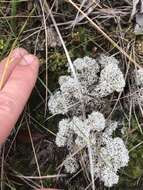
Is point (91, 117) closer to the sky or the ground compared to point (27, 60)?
closer to the ground

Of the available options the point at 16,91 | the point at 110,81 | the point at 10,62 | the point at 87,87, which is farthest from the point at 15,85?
the point at 110,81

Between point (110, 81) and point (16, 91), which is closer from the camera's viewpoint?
point (16, 91)

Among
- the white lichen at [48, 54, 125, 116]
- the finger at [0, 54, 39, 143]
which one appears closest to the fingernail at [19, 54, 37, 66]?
the finger at [0, 54, 39, 143]

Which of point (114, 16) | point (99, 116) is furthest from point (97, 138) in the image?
point (114, 16)

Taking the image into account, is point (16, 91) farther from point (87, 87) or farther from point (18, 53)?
point (87, 87)

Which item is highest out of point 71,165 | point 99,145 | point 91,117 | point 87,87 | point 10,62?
point 10,62

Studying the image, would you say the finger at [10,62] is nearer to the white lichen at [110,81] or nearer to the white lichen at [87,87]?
the white lichen at [87,87]
